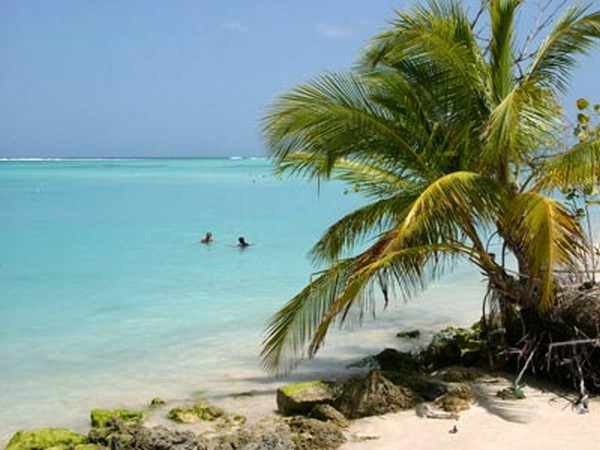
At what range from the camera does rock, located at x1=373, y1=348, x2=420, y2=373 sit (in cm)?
795

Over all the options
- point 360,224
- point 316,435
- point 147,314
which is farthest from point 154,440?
point 147,314

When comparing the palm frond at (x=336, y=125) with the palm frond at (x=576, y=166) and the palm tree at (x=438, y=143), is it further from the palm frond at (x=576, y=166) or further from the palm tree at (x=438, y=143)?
the palm frond at (x=576, y=166)

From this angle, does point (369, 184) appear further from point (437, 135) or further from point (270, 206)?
point (270, 206)

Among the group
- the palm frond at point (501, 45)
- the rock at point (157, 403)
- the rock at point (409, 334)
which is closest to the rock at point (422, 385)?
the rock at point (157, 403)

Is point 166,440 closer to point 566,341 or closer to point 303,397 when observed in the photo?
point 303,397

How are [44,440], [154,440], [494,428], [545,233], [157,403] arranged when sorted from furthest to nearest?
[157,403]
[44,440]
[494,428]
[545,233]
[154,440]

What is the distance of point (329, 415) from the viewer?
623 cm

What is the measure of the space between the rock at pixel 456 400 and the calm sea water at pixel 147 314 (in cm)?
200

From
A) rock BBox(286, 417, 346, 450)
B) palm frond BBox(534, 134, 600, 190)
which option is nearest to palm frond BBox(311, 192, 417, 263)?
palm frond BBox(534, 134, 600, 190)

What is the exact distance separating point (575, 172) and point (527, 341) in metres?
1.76

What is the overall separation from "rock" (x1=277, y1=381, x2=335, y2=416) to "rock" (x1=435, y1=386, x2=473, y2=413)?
0.99 meters

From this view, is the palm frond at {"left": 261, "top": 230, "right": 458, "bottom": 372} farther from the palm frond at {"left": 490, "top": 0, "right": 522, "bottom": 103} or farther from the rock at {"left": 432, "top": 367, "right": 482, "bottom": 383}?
the palm frond at {"left": 490, "top": 0, "right": 522, "bottom": 103}

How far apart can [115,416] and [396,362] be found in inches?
124

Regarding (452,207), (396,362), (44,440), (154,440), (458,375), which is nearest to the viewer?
(154,440)
